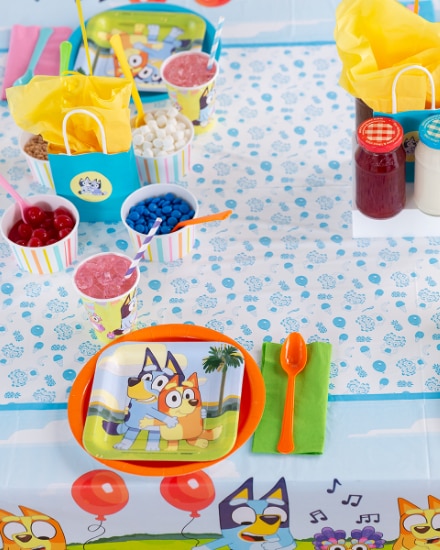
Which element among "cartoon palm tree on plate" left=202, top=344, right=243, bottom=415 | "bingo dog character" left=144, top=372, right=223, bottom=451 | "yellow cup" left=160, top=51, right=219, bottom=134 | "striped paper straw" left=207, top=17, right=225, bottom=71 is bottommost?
"bingo dog character" left=144, top=372, right=223, bottom=451

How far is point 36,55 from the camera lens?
6.86 ft

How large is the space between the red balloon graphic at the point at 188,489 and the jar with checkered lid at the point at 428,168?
0.64 m

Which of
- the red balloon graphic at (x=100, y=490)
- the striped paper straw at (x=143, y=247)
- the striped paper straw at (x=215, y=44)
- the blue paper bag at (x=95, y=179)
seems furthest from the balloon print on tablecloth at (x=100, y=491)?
the striped paper straw at (x=215, y=44)

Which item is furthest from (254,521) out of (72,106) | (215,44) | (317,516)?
(215,44)

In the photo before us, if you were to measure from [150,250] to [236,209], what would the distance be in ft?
0.71

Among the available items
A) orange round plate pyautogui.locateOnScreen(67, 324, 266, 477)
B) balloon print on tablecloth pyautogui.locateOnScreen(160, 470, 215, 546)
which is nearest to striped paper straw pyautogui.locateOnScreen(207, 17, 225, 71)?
orange round plate pyautogui.locateOnScreen(67, 324, 266, 477)

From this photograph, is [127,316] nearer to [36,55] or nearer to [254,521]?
[254,521]

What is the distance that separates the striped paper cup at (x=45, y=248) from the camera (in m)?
1.68

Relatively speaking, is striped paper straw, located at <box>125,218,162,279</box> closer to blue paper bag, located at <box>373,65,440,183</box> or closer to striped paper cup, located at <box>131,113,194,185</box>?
striped paper cup, located at <box>131,113,194,185</box>

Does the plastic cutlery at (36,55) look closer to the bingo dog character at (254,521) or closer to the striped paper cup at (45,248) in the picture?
the striped paper cup at (45,248)

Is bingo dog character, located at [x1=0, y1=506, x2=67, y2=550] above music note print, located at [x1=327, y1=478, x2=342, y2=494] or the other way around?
the other way around

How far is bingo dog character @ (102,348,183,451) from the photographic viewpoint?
146 centimetres

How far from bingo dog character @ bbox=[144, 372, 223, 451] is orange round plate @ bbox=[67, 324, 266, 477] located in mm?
37

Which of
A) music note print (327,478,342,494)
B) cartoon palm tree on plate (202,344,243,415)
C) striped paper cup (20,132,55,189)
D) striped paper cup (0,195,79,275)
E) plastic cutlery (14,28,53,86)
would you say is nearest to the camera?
music note print (327,478,342,494)
